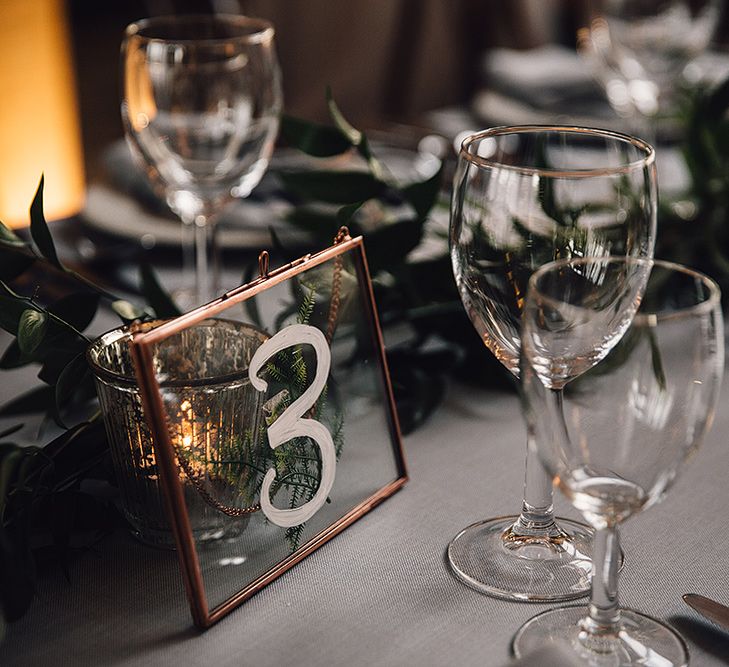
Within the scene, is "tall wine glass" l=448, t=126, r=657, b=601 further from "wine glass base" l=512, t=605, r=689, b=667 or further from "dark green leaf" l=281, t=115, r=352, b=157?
"dark green leaf" l=281, t=115, r=352, b=157

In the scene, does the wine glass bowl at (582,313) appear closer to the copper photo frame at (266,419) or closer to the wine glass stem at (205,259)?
the copper photo frame at (266,419)

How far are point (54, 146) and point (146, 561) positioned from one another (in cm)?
277

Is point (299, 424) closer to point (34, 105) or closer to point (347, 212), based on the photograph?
point (347, 212)

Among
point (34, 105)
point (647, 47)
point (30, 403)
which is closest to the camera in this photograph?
point (30, 403)

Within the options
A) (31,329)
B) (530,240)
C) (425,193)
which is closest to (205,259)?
(425,193)

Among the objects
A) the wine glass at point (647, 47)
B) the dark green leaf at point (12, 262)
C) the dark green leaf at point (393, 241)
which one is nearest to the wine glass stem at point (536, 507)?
the dark green leaf at point (393, 241)

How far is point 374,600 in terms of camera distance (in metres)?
0.53

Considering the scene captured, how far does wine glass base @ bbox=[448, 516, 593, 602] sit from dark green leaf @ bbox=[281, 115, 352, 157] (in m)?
0.32

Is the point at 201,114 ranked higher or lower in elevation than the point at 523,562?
higher

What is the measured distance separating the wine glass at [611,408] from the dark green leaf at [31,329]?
0.93 ft

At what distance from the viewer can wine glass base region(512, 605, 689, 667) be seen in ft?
1.55

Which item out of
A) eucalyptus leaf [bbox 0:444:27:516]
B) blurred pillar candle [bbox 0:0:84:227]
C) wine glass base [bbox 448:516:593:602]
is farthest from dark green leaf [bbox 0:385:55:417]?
blurred pillar candle [bbox 0:0:84:227]

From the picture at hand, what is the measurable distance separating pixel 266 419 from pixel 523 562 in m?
0.17

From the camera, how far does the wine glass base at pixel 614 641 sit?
1.55 ft
